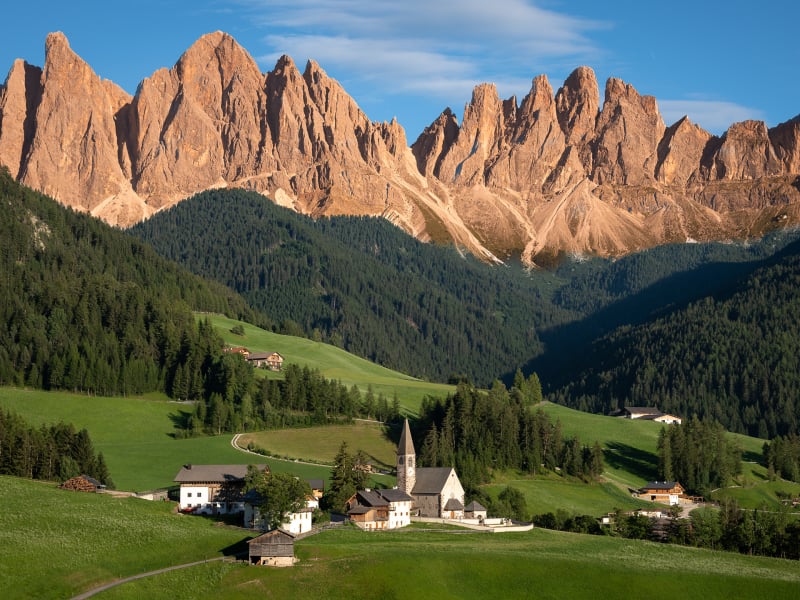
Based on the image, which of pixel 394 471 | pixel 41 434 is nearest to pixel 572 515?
pixel 394 471

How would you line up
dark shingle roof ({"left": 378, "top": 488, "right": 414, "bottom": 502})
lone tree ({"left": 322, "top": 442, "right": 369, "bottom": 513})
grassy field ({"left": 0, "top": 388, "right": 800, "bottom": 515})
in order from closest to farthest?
dark shingle roof ({"left": 378, "top": 488, "right": 414, "bottom": 502})
lone tree ({"left": 322, "top": 442, "right": 369, "bottom": 513})
grassy field ({"left": 0, "top": 388, "right": 800, "bottom": 515})

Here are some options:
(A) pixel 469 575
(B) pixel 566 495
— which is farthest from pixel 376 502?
(B) pixel 566 495

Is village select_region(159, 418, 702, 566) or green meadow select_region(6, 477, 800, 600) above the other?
village select_region(159, 418, 702, 566)

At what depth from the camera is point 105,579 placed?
97.6 metres

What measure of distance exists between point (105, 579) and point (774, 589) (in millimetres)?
53654

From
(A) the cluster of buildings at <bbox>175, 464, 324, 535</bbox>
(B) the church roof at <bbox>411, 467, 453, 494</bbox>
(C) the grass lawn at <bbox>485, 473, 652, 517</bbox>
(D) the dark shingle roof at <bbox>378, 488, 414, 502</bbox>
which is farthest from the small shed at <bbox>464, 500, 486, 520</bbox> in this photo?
(A) the cluster of buildings at <bbox>175, 464, 324, 535</bbox>

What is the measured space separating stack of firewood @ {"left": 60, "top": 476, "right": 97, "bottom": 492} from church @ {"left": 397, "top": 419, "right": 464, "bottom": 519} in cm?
3499

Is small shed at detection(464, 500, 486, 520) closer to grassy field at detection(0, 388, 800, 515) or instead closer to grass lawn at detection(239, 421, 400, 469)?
grassy field at detection(0, 388, 800, 515)

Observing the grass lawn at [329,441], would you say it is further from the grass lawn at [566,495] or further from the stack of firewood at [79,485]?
the stack of firewood at [79,485]

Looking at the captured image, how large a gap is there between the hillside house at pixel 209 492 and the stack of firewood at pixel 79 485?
8.94 meters

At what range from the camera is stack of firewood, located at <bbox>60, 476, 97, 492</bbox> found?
134m

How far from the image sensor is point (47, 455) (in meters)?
144

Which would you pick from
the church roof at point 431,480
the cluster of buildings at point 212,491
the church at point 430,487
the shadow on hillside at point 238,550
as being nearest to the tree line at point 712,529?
the church at point 430,487

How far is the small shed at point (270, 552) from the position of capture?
103 m
